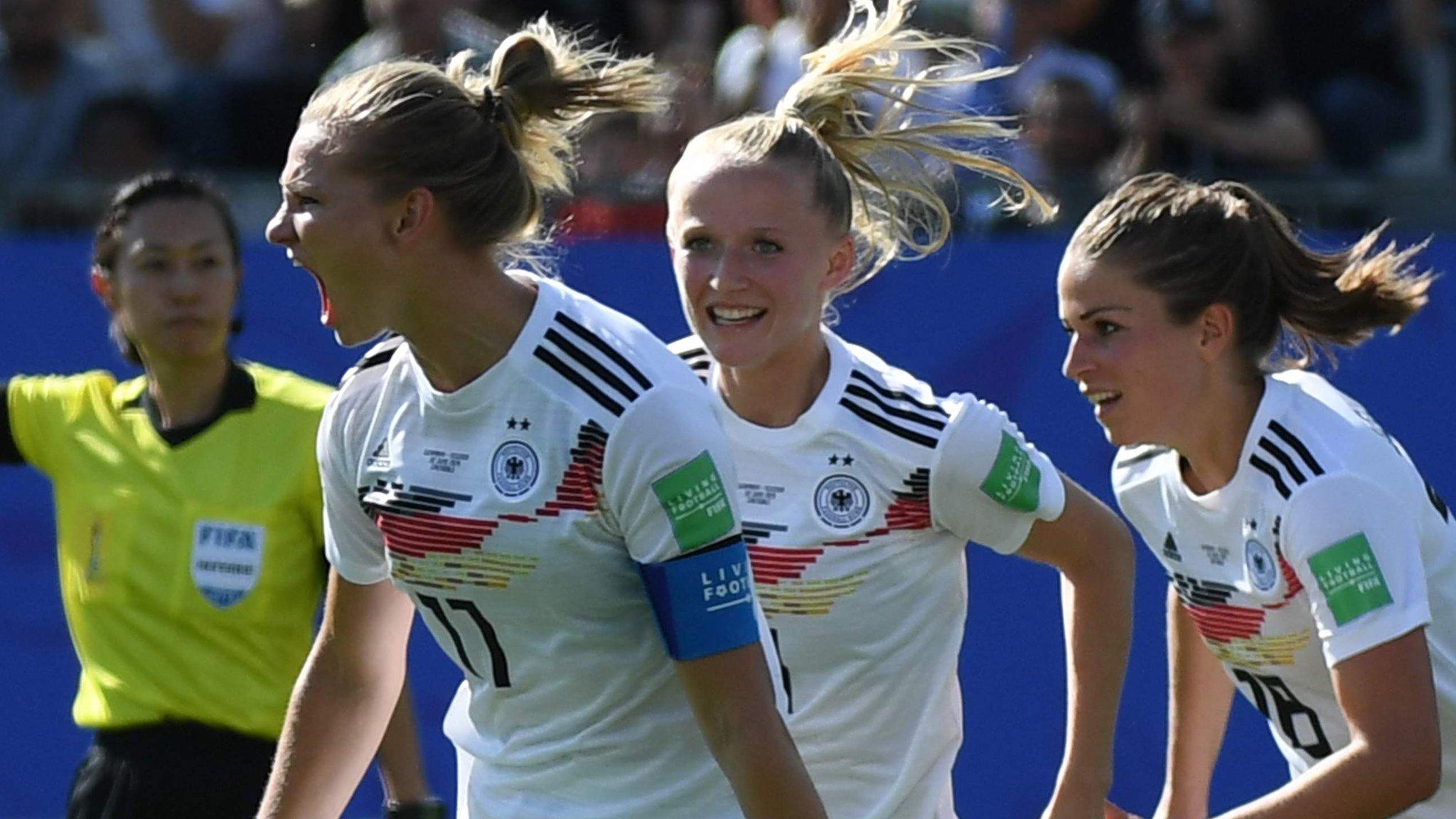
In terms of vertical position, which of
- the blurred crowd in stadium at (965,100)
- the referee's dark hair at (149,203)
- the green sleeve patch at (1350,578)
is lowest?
the green sleeve patch at (1350,578)

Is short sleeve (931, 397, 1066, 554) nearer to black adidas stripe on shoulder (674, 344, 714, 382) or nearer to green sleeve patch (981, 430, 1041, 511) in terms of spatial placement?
green sleeve patch (981, 430, 1041, 511)

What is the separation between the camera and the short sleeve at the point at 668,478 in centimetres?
276

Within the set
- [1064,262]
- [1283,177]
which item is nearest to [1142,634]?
[1283,177]

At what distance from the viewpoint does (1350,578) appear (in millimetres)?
3322

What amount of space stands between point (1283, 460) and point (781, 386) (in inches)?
32.6

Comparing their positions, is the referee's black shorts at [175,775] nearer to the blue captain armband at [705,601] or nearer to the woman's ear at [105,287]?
the woman's ear at [105,287]

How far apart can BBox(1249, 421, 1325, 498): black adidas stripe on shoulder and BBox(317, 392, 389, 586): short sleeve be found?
54.6 inches

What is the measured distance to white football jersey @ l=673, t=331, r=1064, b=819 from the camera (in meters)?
3.60

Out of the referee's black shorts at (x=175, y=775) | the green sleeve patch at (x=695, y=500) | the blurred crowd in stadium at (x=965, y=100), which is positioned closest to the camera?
the green sleeve patch at (x=695, y=500)

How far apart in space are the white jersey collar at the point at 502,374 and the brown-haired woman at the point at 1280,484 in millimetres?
1040

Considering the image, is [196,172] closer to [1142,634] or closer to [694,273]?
[1142,634]

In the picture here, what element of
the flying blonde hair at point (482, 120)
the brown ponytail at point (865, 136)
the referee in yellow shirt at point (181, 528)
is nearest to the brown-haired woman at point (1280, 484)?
the brown ponytail at point (865, 136)

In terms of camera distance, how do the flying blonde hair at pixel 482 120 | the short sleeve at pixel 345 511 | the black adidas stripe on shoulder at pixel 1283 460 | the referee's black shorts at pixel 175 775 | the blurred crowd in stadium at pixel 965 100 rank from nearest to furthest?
1. the flying blonde hair at pixel 482 120
2. the short sleeve at pixel 345 511
3. the black adidas stripe on shoulder at pixel 1283 460
4. the referee's black shorts at pixel 175 775
5. the blurred crowd in stadium at pixel 965 100

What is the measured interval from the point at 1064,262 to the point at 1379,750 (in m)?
0.96
